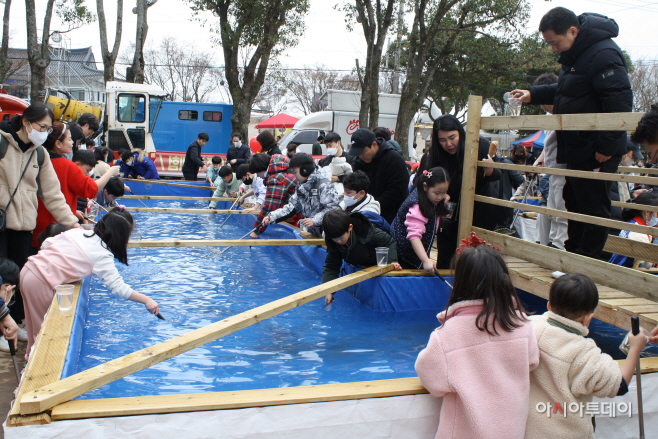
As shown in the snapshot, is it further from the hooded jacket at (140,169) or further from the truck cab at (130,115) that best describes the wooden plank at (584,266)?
the truck cab at (130,115)

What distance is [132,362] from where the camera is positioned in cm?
264

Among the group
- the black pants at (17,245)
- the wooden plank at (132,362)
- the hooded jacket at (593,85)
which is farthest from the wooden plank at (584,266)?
the black pants at (17,245)

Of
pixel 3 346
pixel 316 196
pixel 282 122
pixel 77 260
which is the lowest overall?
pixel 3 346

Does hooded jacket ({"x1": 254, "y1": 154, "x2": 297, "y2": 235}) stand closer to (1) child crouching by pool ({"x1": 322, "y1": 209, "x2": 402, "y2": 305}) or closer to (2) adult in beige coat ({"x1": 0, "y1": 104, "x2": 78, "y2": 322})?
(1) child crouching by pool ({"x1": 322, "y1": 209, "x2": 402, "y2": 305})

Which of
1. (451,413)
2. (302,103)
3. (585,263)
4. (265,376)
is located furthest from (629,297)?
(302,103)

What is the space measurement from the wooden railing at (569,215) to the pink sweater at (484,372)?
1481 millimetres

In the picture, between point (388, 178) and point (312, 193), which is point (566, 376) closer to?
point (388, 178)

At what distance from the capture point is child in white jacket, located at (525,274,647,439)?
86.0 inches

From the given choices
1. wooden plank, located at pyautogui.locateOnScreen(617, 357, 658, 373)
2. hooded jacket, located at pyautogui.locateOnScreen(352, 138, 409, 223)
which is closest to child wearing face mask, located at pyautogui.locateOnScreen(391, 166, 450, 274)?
hooded jacket, located at pyautogui.locateOnScreen(352, 138, 409, 223)

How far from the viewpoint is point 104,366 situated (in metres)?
2.60

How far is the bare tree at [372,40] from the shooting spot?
14.8 m

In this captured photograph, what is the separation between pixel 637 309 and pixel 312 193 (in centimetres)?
369

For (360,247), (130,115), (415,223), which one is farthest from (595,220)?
(130,115)

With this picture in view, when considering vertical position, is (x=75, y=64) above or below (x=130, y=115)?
above
